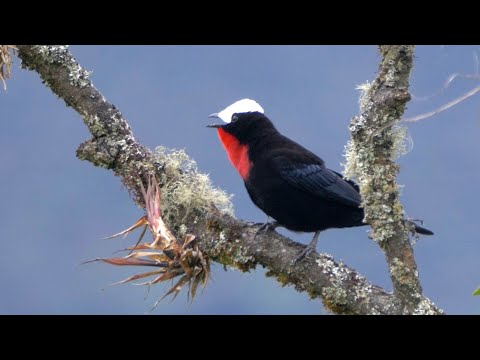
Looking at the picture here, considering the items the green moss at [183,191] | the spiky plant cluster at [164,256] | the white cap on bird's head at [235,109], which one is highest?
the white cap on bird's head at [235,109]

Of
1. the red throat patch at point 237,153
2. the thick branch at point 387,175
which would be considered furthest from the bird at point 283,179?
the thick branch at point 387,175

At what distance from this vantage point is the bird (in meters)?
4.18

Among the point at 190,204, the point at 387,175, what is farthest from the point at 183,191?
the point at 387,175

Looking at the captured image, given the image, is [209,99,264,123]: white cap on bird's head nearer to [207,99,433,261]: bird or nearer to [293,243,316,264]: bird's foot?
[207,99,433,261]: bird

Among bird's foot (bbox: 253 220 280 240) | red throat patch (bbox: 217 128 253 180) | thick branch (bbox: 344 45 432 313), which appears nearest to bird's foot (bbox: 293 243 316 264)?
bird's foot (bbox: 253 220 280 240)

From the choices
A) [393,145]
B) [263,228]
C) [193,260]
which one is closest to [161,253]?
[193,260]

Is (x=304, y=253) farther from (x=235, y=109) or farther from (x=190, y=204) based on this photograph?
(x=235, y=109)

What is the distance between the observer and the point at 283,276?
12.2ft

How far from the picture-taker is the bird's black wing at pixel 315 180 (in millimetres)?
4168

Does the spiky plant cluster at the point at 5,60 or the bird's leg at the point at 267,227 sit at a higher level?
the spiky plant cluster at the point at 5,60

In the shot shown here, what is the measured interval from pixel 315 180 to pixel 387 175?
1109 millimetres

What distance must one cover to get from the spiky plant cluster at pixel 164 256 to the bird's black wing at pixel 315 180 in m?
0.67

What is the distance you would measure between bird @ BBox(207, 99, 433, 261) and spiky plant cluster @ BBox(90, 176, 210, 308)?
0.52m

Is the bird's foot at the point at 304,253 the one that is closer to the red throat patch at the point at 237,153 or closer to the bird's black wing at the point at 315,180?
the bird's black wing at the point at 315,180
